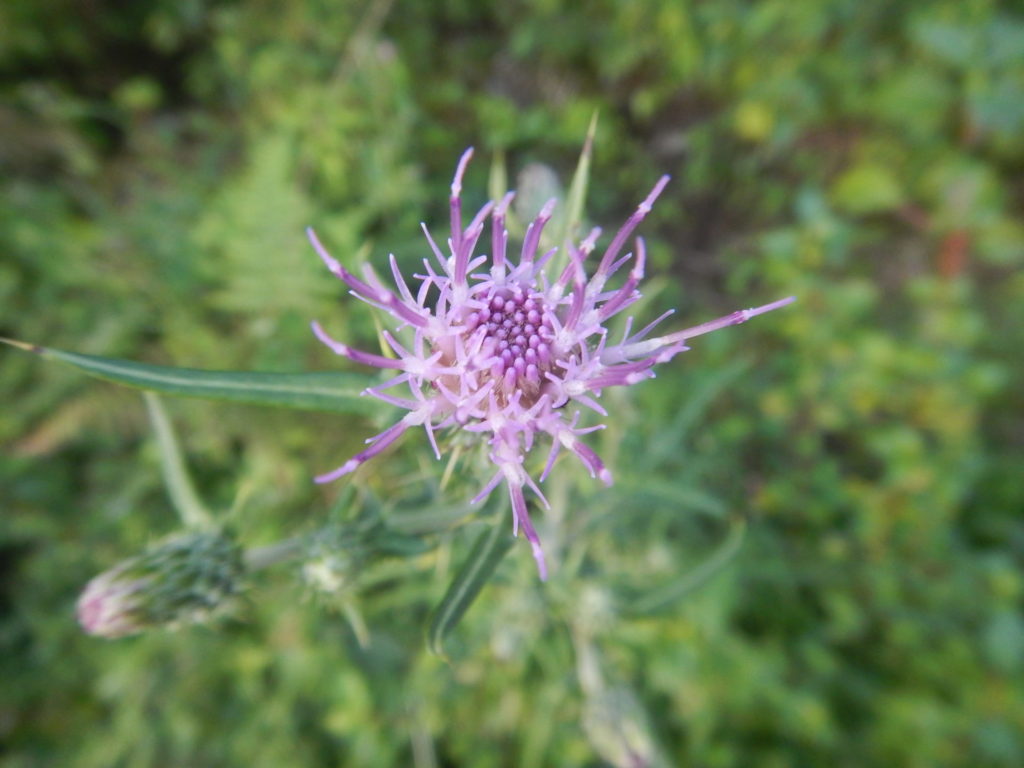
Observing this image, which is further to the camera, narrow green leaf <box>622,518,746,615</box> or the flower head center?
narrow green leaf <box>622,518,746,615</box>

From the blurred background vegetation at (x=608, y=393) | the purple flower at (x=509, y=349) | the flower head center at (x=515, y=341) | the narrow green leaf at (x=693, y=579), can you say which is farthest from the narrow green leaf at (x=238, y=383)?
the narrow green leaf at (x=693, y=579)

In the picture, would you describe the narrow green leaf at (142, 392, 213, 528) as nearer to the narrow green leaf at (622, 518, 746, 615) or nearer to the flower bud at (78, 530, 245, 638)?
the flower bud at (78, 530, 245, 638)

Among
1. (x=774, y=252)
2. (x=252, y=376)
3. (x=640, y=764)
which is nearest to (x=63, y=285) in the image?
(x=252, y=376)

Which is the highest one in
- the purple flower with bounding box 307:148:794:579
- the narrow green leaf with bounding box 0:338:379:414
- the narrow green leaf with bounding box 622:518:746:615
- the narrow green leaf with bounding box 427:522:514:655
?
the narrow green leaf with bounding box 0:338:379:414

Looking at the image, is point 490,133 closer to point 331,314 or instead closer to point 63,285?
point 331,314

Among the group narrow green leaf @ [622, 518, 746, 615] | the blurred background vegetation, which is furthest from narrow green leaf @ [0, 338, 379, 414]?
narrow green leaf @ [622, 518, 746, 615]
